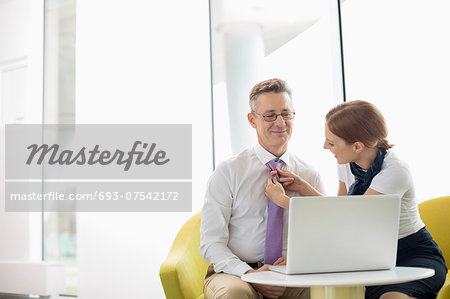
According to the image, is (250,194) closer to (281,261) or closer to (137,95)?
(281,261)

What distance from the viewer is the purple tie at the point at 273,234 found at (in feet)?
7.15

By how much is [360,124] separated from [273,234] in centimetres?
61

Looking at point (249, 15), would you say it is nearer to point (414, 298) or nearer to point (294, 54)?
point (294, 54)

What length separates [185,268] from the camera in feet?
7.98

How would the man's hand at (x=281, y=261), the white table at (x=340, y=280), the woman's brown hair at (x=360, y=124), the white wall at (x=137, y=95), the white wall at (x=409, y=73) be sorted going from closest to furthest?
the white table at (x=340, y=280)
the woman's brown hair at (x=360, y=124)
the man's hand at (x=281, y=261)
the white wall at (x=409, y=73)
the white wall at (x=137, y=95)

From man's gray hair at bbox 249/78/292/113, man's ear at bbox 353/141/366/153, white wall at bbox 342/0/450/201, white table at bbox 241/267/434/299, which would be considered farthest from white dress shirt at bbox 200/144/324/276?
white wall at bbox 342/0/450/201

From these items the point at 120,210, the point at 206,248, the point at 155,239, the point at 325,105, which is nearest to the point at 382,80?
the point at 325,105

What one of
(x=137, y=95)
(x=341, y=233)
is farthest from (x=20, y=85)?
(x=341, y=233)

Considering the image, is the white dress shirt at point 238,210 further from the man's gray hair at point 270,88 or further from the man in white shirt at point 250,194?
the man's gray hair at point 270,88

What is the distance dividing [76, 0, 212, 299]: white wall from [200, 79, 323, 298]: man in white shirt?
62.5 inches

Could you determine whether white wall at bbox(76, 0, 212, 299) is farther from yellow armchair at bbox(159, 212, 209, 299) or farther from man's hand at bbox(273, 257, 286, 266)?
man's hand at bbox(273, 257, 286, 266)

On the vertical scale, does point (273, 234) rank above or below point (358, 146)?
below

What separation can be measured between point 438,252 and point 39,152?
13.8 ft

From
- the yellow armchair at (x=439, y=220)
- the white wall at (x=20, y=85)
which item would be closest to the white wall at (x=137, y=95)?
the white wall at (x=20, y=85)
